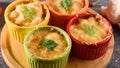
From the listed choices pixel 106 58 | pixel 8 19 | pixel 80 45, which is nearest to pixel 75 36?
pixel 80 45

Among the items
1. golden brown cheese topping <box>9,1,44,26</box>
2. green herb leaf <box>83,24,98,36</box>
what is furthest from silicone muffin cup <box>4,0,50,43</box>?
green herb leaf <box>83,24,98,36</box>

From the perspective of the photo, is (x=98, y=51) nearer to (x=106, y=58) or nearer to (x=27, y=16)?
(x=106, y=58)

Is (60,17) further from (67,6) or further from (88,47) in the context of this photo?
(88,47)

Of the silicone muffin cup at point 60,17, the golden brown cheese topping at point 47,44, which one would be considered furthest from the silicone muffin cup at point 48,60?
the silicone muffin cup at point 60,17

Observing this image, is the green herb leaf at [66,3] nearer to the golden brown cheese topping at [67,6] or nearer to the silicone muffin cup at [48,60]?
the golden brown cheese topping at [67,6]

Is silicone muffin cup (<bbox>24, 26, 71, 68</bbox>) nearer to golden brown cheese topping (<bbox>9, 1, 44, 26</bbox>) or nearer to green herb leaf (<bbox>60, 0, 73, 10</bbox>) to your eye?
golden brown cheese topping (<bbox>9, 1, 44, 26</bbox>)
